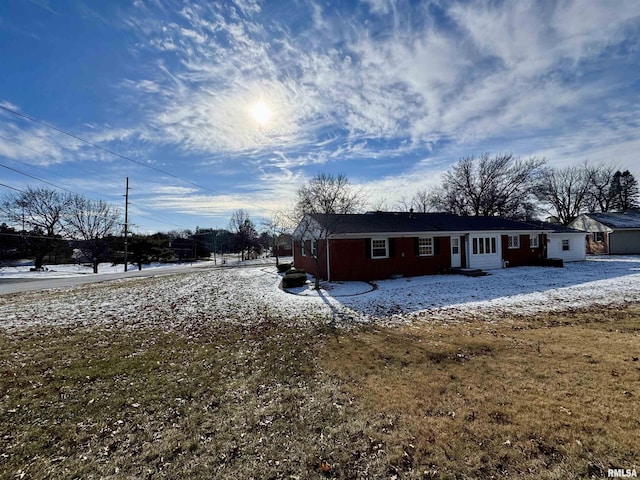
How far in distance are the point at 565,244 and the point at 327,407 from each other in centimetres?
2849

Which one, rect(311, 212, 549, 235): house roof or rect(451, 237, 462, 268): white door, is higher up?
rect(311, 212, 549, 235): house roof

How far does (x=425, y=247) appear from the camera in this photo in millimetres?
18484

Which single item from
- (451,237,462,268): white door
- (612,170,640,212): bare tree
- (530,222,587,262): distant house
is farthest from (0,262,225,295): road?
(612,170,640,212): bare tree

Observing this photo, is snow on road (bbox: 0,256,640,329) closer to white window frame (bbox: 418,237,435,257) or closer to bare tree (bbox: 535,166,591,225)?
white window frame (bbox: 418,237,435,257)

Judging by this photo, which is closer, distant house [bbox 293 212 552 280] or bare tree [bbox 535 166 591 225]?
distant house [bbox 293 212 552 280]

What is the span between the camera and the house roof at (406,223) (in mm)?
17031

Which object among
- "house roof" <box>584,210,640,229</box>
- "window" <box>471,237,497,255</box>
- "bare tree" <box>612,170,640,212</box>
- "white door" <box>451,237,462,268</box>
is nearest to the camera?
"white door" <box>451,237,462,268</box>

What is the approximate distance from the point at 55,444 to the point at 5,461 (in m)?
0.42

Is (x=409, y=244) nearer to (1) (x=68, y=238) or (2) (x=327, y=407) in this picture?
(2) (x=327, y=407)

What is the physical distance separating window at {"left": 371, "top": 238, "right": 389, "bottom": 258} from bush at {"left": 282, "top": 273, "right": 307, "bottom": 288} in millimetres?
4501

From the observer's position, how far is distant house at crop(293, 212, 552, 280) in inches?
664

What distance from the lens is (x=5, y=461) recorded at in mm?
3291

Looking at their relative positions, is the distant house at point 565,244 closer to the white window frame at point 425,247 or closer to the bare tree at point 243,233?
the white window frame at point 425,247

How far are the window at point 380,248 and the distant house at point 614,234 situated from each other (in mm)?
24713
